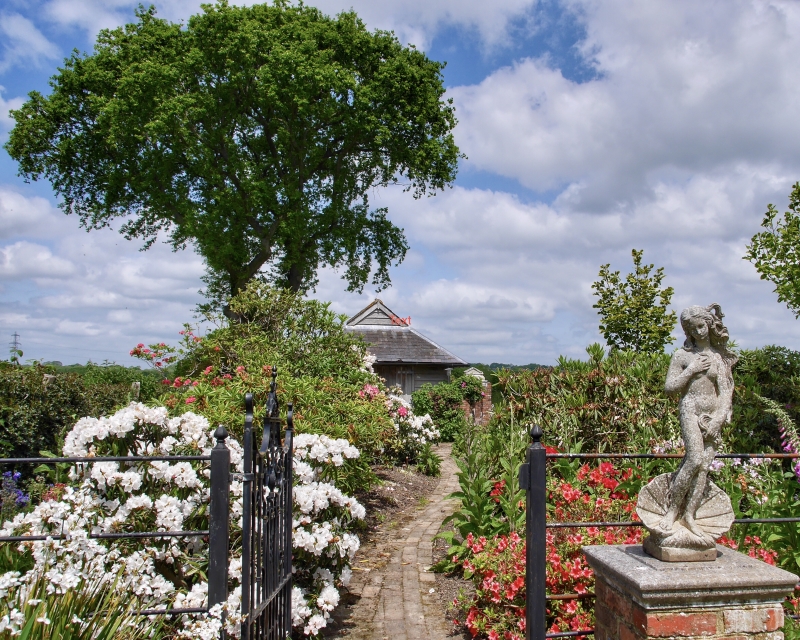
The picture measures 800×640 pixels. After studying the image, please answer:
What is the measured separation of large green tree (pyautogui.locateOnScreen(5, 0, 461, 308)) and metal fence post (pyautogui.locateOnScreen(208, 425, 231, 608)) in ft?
44.7

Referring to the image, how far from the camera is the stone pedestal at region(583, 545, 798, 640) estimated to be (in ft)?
9.02

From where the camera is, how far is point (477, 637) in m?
4.16

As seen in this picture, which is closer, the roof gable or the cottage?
the cottage

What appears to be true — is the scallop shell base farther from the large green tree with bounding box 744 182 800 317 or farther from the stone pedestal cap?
the large green tree with bounding box 744 182 800 317

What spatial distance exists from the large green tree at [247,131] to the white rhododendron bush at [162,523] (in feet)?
39.6

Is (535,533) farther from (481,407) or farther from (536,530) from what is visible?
(481,407)

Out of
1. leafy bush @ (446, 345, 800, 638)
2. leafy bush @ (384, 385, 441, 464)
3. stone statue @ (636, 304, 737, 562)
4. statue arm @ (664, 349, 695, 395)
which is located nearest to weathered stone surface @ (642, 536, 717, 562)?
stone statue @ (636, 304, 737, 562)

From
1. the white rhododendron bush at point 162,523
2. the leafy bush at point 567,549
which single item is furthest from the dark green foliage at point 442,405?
the white rhododendron bush at point 162,523

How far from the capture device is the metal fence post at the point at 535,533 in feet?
10.3

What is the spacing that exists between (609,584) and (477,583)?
139cm

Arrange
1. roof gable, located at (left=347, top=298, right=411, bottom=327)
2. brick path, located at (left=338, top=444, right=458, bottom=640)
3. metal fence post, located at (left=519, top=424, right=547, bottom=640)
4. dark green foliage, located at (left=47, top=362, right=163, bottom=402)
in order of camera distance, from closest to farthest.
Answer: metal fence post, located at (left=519, top=424, right=547, bottom=640) < brick path, located at (left=338, top=444, right=458, bottom=640) < dark green foliage, located at (left=47, top=362, right=163, bottom=402) < roof gable, located at (left=347, top=298, right=411, bottom=327)

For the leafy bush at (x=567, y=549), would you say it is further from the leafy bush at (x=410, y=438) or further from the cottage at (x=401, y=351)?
the cottage at (x=401, y=351)

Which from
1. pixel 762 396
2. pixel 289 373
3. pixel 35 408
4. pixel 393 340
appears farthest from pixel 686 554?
pixel 393 340

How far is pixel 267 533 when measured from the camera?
10.1 ft
